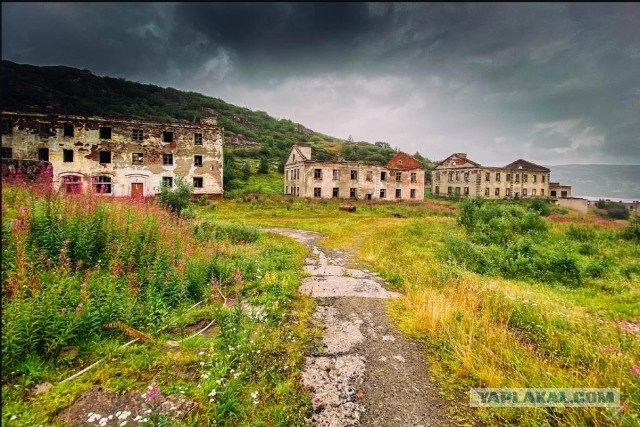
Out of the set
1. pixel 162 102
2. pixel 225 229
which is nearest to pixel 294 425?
pixel 225 229

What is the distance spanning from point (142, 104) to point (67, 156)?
54.7 meters

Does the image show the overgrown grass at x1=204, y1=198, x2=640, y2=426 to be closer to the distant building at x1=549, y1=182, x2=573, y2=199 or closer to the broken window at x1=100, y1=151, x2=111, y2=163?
the broken window at x1=100, y1=151, x2=111, y2=163

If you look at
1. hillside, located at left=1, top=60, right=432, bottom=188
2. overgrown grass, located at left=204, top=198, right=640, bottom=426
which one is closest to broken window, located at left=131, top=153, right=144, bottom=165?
hillside, located at left=1, top=60, right=432, bottom=188

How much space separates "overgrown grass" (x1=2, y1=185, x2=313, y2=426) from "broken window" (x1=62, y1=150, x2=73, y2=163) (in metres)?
25.5

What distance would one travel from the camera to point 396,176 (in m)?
45.2

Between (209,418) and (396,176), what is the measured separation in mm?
43897

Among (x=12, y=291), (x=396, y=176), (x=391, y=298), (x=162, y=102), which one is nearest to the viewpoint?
(x=12, y=291)

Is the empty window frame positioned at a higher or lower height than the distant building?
higher

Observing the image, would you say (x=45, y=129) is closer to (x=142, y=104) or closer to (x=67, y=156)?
(x=67, y=156)

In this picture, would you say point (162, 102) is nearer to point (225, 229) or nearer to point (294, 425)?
point (225, 229)

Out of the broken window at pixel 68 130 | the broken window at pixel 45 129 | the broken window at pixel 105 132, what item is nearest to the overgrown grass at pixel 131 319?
the broken window at pixel 105 132

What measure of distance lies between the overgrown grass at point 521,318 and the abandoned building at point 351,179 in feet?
88.6

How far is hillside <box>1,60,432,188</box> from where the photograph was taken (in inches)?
2406

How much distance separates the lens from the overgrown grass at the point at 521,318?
433cm
